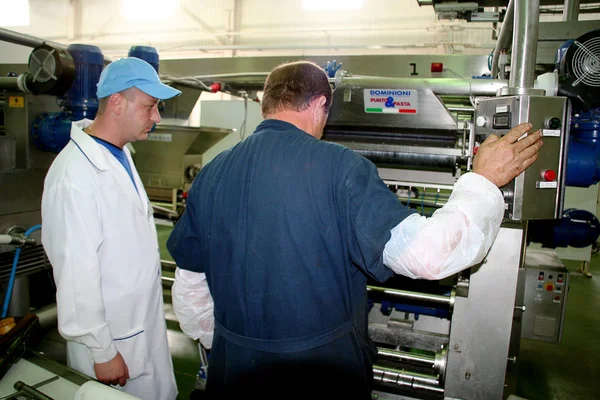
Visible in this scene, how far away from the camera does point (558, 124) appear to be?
1065 mm

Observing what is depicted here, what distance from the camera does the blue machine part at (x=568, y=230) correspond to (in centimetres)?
244

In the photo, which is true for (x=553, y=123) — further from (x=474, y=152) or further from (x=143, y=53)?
(x=143, y=53)

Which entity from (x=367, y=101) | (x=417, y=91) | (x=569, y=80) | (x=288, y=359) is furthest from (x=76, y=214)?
(x=569, y=80)

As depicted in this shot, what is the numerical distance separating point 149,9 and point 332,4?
10.3 ft

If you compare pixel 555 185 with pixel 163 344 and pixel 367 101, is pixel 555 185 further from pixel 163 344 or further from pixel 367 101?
pixel 163 344

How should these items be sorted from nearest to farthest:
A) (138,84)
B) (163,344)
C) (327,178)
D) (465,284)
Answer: (327,178) < (138,84) < (163,344) < (465,284)

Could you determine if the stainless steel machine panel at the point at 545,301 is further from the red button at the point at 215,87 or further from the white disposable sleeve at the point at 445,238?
the red button at the point at 215,87

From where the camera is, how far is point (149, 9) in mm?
7305

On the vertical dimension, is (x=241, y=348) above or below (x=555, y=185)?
below

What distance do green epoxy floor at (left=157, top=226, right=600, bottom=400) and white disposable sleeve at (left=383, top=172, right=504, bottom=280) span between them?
1742 millimetres

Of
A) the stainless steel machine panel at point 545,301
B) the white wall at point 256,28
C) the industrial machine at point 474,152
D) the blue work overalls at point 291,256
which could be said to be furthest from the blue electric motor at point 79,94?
the white wall at point 256,28

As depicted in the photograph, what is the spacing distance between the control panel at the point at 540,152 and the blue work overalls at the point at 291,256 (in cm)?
41

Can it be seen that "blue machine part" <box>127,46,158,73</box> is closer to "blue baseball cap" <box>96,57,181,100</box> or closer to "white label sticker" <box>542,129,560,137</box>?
"blue baseball cap" <box>96,57,181,100</box>

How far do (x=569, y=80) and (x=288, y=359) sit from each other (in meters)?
1.20
